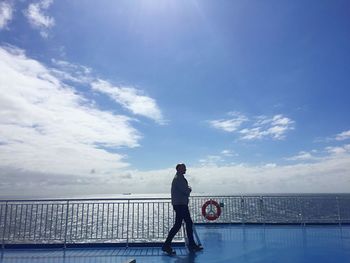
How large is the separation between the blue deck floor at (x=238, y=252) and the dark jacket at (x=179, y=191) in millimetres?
1186

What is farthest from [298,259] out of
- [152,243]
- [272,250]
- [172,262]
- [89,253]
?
[89,253]

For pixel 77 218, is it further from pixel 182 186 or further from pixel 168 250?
pixel 182 186

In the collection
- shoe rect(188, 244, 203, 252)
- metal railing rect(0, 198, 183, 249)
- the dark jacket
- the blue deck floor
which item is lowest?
the blue deck floor

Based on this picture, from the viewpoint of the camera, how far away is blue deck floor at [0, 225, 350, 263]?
6816 mm

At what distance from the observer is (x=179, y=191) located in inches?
292

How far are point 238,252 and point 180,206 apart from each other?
1.77m

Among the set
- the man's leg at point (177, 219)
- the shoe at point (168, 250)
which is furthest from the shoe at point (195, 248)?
the man's leg at point (177, 219)

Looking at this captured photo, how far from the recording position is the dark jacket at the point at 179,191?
7.40 metres

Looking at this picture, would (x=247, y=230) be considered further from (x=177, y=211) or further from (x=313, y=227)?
(x=177, y=211)

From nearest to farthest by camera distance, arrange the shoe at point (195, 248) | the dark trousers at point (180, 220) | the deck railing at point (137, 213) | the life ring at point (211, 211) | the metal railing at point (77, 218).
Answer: the dark trousers at point (180, 220), the shoe at point (195, 248), the metal railing at point (77, 218), the deck railing at point (137, 213), the life ring at point (211, 211)

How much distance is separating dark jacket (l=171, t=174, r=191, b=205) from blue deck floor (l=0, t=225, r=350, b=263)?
1.19 metres

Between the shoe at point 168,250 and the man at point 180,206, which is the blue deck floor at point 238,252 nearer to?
the shoe at point 168,250

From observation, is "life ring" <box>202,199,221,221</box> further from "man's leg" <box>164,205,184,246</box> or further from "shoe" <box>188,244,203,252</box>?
"man's leg" <box>164,205,184,246</box>

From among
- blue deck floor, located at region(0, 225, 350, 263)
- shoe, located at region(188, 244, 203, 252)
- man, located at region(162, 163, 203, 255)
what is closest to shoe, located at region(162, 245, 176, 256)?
man, located at region(162, 163, 203, 255)
